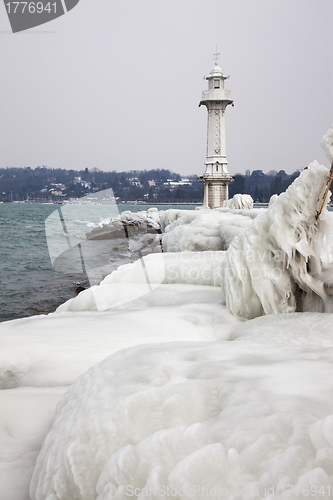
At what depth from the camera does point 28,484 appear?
1305 mm

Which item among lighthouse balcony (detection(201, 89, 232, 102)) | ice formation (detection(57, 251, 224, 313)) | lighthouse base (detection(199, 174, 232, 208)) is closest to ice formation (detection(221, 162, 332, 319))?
ice formation (detection(57, 251, 224, 313))

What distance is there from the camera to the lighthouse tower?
2794 cm

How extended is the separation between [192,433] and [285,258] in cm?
284

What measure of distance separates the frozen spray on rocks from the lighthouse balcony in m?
27.2

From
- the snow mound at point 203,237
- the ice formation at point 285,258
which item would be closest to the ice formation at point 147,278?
the ice formation at point 285,258

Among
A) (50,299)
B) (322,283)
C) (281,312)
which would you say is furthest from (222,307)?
(50,299)

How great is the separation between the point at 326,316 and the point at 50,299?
799 cm

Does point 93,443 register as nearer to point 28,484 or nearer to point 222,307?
point 28,484

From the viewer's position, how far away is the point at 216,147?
2800 cm

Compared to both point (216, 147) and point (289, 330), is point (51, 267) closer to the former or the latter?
A: point (289, 330)

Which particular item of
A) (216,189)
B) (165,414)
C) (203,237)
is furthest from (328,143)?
(216,189)

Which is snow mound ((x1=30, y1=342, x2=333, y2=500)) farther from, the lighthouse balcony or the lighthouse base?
the lighthouse balcony

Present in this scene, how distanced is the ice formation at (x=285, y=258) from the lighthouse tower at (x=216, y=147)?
81.8 ft

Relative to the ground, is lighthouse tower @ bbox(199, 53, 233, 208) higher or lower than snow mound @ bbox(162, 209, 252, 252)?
higher
